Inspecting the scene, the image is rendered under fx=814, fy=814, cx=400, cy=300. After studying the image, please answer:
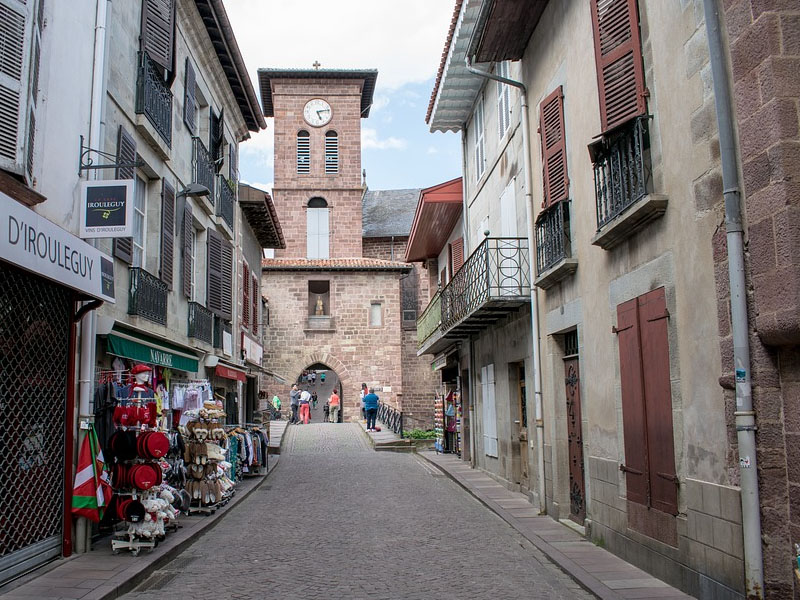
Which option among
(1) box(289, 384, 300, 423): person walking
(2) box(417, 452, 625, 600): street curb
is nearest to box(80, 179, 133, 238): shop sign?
(2) box(417, 452, 625, 600): street curb

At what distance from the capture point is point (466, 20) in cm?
1308

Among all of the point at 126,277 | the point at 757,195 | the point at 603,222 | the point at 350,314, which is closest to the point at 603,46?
the point at 603,222

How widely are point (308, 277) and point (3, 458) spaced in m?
31.2

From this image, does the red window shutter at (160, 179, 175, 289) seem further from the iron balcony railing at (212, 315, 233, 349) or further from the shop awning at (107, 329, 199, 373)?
the iron balcony railing at (212, 315, 233, 349)

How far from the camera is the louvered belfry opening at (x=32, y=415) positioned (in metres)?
7.08

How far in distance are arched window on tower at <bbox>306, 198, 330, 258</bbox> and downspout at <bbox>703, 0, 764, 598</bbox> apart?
117 feet

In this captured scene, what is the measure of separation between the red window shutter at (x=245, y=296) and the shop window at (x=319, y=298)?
16869 millimetres

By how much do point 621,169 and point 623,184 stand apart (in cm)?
15

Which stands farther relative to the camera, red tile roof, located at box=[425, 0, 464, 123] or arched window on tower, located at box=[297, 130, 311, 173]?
arched window on tower, located at box=[297, 130, 311, 173]

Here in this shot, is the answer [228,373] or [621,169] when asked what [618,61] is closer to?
[621,169]

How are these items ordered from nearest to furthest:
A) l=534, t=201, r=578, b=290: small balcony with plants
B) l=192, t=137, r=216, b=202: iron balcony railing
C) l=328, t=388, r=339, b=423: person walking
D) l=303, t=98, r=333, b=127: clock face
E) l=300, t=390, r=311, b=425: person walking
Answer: l=534, t=201, r=578, b=290: small balcony with plants, l=192, t=137, r=216, b=202: iron balcony railing, l=300, t=390, r=311, b=425: person walking, l=328, t=388, r=339, b=423: person walking, l=303, t=98, r=333, b=127: clock face

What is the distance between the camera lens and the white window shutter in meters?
6.90

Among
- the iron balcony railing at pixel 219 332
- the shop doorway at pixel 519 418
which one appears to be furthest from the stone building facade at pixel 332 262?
the shop doorway at pixel 519 418

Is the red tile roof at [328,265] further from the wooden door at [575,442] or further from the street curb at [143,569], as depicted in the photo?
the wooden door at [575,442]
